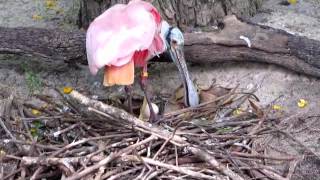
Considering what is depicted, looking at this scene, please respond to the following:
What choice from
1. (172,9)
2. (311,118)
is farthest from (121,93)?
(311,118)

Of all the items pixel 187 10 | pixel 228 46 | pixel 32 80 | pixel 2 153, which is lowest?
pixel 2 153

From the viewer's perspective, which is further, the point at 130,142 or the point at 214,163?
the point at 130,142

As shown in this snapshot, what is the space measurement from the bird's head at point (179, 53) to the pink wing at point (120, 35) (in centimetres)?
14

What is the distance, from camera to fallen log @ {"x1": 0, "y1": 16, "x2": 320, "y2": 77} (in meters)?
3.71

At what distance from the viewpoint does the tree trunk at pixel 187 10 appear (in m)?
4.06

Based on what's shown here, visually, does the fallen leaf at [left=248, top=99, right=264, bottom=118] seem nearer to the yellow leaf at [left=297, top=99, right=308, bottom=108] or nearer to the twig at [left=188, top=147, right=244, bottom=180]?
the yellow leaf at [left=297, top=99, right=308, bottom=108]

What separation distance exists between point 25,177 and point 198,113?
87 centimetres

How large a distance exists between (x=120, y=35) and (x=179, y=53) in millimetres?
417

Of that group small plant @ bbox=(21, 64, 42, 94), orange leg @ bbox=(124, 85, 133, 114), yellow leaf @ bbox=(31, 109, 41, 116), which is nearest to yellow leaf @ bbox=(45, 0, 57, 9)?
small plant @ bbox=(21, 64, 42, 94)

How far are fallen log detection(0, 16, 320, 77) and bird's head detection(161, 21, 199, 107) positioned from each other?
22 centimetres

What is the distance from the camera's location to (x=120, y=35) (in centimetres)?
312

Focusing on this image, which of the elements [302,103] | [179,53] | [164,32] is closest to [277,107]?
[302,103]

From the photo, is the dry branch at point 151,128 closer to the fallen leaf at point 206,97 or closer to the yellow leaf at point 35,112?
the yellow leaf at point 35,112

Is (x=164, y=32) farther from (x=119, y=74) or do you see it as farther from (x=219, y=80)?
(x=219, y=80)
